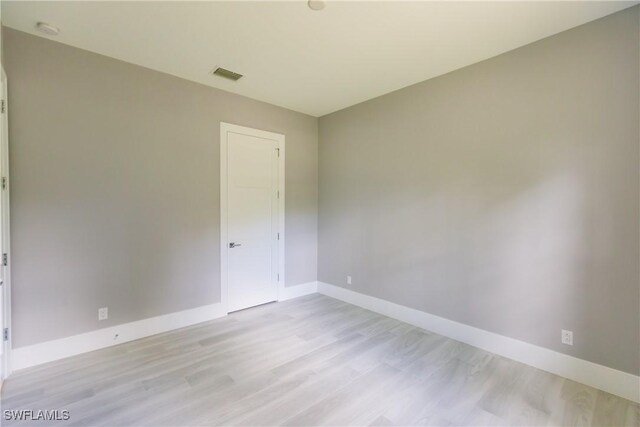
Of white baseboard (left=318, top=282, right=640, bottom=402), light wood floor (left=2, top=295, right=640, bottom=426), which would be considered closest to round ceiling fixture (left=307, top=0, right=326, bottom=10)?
light wood floor (left=2, top=295, right=640, bottom=426)

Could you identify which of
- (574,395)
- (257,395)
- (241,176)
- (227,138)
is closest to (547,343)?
(574,395)

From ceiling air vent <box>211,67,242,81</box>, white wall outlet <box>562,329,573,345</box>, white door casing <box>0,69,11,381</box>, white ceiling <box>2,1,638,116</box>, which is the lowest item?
white wall outlet <box>562,329,573,345</box>

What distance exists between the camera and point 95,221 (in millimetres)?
2730

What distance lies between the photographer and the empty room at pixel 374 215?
2080 millimetres

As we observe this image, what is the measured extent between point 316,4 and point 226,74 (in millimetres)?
1476

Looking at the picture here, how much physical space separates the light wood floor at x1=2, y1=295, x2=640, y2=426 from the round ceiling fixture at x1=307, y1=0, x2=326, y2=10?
9.34 feet

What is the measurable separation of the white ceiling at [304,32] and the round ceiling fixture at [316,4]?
1.7 inches

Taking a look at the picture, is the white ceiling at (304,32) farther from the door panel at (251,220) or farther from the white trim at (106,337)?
the white trim at (106,337)

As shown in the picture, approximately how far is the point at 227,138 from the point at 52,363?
2769 mm

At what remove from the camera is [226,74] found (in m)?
3.13

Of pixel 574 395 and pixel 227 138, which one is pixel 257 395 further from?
pixel 227 138

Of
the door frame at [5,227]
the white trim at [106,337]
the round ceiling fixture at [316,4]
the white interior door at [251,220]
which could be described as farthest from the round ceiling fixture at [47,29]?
the white trim at [106,337]

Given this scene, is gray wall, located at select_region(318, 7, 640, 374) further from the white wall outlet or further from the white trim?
the white trim

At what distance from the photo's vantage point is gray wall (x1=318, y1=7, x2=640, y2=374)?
2.12 m
